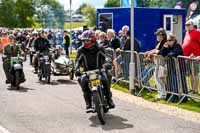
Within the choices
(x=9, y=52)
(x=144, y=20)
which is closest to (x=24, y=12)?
(x=144, y=20)

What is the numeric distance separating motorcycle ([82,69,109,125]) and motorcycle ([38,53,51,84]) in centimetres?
729

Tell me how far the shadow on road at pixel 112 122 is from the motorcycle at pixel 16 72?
5.45 meters

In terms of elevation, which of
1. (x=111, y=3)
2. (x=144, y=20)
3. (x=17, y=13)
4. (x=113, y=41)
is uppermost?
(x=111, y=3)

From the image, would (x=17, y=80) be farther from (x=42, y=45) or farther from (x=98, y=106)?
(x=98, y=106)

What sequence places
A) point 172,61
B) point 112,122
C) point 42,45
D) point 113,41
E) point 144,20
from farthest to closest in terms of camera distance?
point 144,20
point 42,45
point 113,41
point 172,61
point 112,122

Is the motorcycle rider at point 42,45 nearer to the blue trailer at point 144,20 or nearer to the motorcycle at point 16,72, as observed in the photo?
the motorcycle at point 16,72

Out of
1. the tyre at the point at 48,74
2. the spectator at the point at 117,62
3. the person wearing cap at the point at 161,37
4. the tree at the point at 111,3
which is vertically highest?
the tree at the point at 111,3

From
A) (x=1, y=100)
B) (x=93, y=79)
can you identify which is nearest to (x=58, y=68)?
(x=1, y=100)

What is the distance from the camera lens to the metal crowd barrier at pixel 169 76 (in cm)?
1252

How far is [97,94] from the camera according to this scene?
10.4m

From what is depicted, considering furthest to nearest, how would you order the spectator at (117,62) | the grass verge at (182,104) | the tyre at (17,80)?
the spectator at (117,62) < the tyre at (17,80) < the grass verge at (182,104)

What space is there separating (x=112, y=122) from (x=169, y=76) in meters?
3.24

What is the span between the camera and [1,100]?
1369cm

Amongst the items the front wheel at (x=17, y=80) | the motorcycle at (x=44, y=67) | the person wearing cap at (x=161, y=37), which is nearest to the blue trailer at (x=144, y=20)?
the motorcycle at (x=44, y=67)
